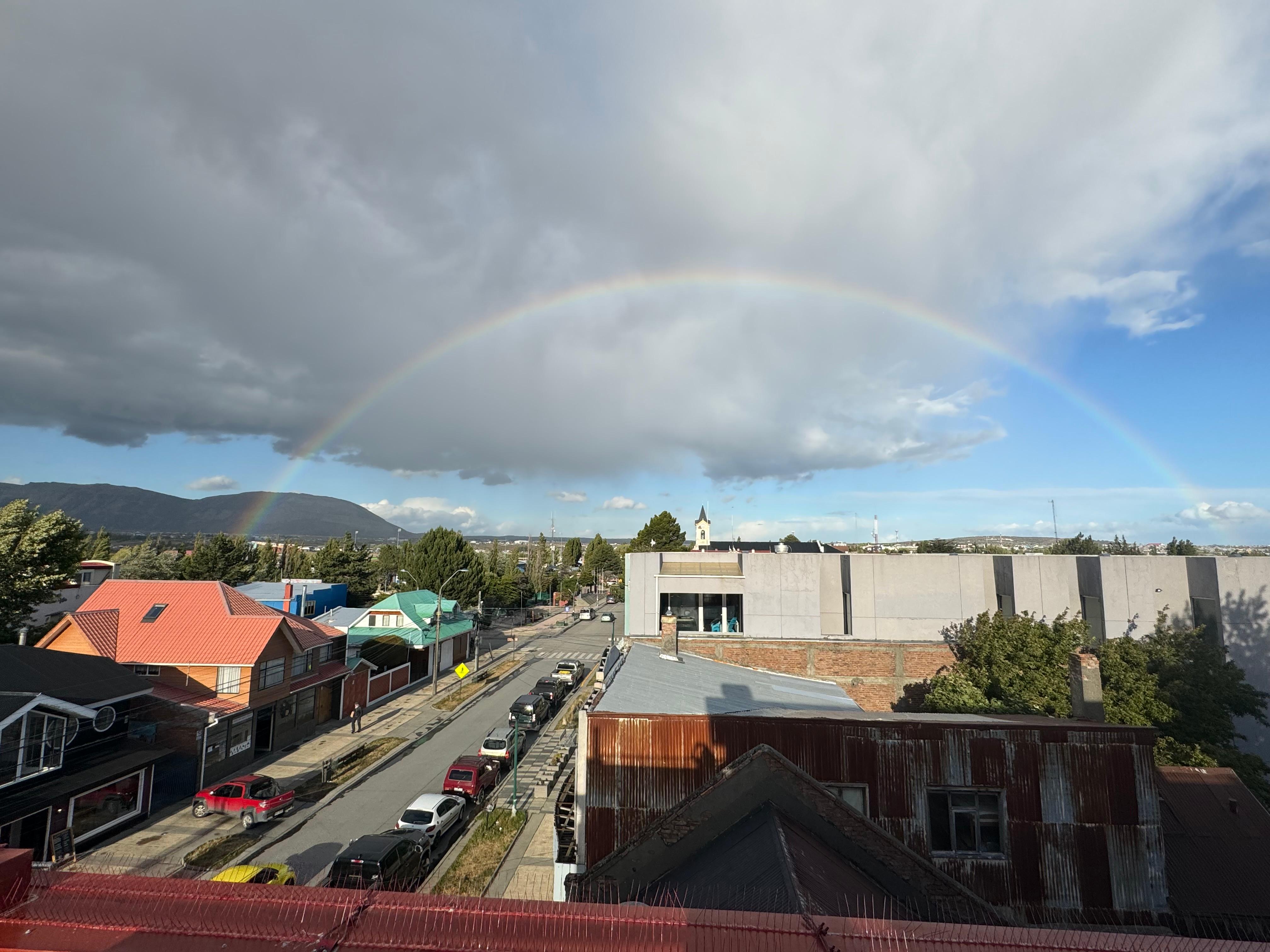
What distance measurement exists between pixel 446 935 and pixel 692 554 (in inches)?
1498

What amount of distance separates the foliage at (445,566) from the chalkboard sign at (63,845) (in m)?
41.1

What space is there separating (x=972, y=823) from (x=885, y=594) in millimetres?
26260

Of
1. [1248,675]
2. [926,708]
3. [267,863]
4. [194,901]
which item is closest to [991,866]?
[194,901]

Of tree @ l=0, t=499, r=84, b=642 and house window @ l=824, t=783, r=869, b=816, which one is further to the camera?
tree @ l=0, t=499, r=84, b=642

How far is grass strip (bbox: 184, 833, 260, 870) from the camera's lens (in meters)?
19.2

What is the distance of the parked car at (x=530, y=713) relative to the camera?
3341 centimetres

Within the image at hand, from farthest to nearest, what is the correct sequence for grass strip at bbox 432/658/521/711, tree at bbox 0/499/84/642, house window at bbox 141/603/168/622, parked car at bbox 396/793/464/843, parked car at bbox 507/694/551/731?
grass strip at bbox 432/658/521/711
tree at bbox 0/499/84/642
parked car at bbox 507/694/551/731
house window at bbox 141/603/168/622
parked car at bbox 396/793/464/843

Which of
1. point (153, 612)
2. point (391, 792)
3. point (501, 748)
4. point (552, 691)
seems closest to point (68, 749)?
point (153, 612)

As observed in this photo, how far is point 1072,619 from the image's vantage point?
34969 mm

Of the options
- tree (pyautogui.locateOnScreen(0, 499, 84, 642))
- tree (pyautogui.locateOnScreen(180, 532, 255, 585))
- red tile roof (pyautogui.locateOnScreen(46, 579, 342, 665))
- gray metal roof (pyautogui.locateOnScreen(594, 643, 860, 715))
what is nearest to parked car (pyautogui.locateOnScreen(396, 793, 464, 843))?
gray metal roof (pyautogui.locateOnScreen(594, 643, 860, 715))

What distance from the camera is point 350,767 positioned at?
27984 mm

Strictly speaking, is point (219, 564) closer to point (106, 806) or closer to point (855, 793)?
point (106, 806)

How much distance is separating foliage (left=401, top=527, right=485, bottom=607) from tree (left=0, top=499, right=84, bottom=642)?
2984 cm

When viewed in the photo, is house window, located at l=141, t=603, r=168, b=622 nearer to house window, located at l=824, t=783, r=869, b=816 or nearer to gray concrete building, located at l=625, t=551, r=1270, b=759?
gray concrete building, located at l=625, t=551, r=1270, b=759
